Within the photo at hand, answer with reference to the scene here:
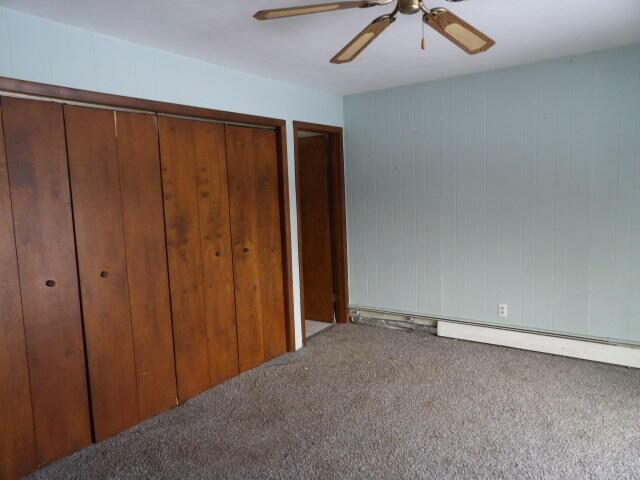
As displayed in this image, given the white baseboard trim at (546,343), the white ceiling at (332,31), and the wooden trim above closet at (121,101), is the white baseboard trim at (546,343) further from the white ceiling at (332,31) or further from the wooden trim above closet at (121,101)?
the wooden trim above closet at (121,101)

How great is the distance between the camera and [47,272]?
231 centimetres

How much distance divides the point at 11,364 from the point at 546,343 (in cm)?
350

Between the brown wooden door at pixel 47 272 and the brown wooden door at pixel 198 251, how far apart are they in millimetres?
614

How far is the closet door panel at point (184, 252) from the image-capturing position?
9.40 feet

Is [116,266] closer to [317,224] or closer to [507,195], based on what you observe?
[317,224]

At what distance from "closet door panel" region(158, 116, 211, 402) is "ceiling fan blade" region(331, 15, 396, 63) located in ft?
4.13

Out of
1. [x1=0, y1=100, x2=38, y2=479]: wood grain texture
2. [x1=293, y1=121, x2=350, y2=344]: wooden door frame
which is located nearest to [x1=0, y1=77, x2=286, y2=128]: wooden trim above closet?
[x1=0, y1=100, x2=38, y2=479]: wood grain texture

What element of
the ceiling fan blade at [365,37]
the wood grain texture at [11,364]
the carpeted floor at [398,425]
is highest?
the ceiling fan blade at [365,37]

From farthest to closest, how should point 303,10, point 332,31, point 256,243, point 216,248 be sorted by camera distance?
point 256,243
point 216,248
point 332,31
point 303,10

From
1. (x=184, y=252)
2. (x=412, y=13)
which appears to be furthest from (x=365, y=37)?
(x=184, y=252)

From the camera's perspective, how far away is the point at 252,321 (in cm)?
353

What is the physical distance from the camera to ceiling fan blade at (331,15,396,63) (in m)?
1.76

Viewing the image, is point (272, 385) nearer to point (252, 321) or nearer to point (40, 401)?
point (252, 321)

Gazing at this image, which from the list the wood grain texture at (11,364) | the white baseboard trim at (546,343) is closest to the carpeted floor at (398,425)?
the white baseboard trim at (546,343)
